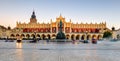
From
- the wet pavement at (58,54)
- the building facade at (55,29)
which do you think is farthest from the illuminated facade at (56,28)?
the wet pavement at (58,54)

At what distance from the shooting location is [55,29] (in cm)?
16712

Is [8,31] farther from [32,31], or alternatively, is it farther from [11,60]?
[11,60]

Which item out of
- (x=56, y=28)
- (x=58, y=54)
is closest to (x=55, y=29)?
(x=56, y=28)

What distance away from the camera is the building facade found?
6412 inches

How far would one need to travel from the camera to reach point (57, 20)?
167 m

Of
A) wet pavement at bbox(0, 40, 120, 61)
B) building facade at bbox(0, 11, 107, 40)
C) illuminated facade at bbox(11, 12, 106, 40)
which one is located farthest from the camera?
illuminated facade at bbox(11, 12, 106, 40)

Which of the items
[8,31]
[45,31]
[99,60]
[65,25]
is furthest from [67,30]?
[99,60]

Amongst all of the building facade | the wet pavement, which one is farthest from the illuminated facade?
the wet pavement

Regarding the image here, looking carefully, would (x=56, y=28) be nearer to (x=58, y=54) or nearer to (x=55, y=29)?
(x=55, y=29)

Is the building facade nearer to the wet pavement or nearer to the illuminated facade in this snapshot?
the illuminated facade

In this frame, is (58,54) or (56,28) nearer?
(58,54)

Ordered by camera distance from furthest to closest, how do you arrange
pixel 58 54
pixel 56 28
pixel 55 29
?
pixel 55 29 → pixel 56 28 → pixel 58 54

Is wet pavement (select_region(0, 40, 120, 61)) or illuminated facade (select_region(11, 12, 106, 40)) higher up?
illuminated facade (select_region(11, 12, 106, 40))

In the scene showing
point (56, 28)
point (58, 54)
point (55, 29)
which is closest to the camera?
point (58, 54)
